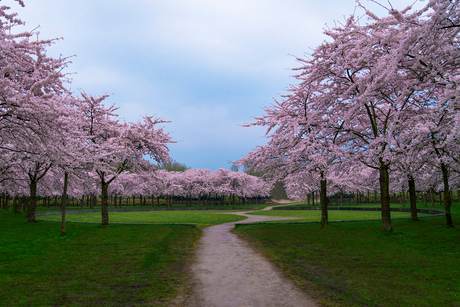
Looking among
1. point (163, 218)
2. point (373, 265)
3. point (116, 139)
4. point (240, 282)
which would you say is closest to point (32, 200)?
point (116, 139)

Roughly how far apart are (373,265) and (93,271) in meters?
9.09

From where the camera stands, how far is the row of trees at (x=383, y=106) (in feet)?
31.4

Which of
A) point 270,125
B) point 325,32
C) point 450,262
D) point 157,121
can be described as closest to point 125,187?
point 157,121

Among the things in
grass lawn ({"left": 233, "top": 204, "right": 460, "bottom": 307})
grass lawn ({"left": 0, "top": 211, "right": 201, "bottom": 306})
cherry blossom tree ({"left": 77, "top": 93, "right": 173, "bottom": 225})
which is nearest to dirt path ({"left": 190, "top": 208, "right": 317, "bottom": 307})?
grass lawn ({"left": 233, "top": 204, "right": 460, "bottom": 307})

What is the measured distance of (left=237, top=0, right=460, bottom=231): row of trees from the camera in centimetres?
957

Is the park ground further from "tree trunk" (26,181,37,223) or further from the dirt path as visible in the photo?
"tree trunk" (26,181,37,223)

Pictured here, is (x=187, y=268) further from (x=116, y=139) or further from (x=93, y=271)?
(x=116, y=139)

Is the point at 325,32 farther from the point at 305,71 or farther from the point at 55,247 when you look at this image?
the point at 55,247

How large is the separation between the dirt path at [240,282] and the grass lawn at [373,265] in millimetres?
520

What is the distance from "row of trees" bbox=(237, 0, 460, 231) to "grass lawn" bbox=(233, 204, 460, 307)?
3.45 meters

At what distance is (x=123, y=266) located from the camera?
9703mm

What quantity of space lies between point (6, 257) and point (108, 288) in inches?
255

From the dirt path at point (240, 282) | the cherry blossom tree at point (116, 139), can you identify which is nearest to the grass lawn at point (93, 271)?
the dirt path at point (240, 282)

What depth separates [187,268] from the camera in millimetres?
9781
